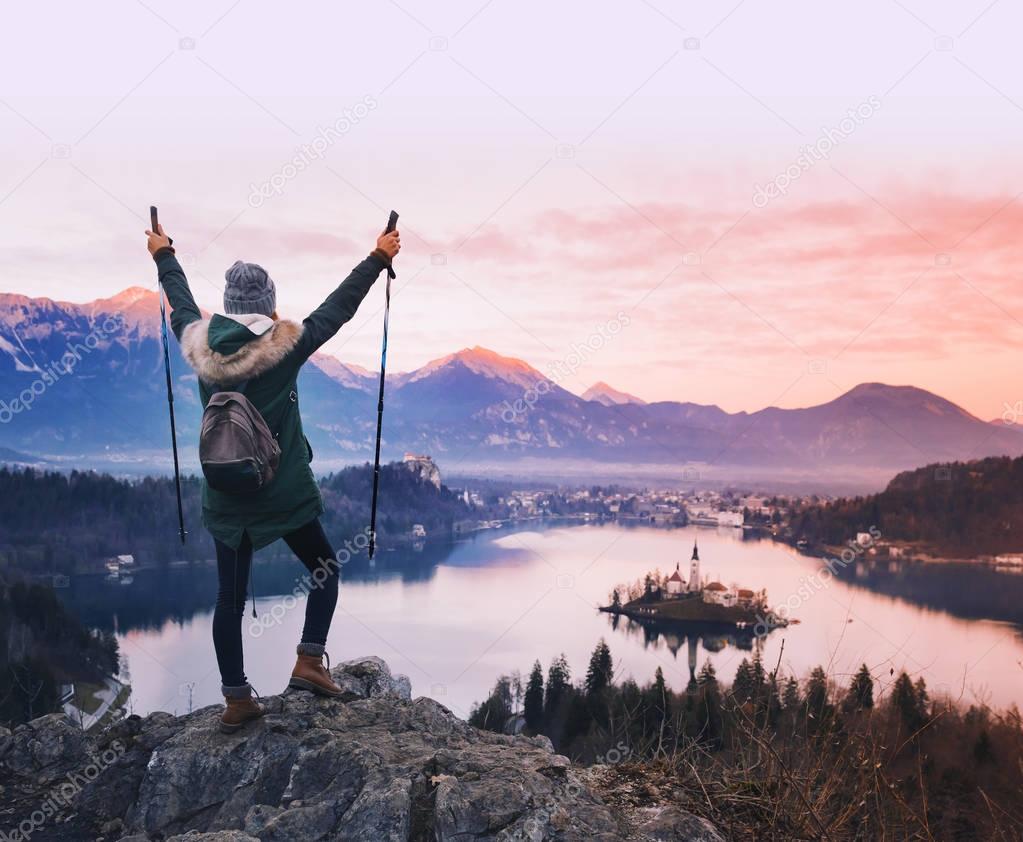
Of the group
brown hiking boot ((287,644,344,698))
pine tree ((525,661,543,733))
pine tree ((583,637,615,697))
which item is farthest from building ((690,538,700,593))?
brown hiking boot ((287,644,344,698))

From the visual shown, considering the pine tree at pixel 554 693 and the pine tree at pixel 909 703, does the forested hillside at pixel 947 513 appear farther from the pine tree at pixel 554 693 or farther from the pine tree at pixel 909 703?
the pine tree at pixel 554 693

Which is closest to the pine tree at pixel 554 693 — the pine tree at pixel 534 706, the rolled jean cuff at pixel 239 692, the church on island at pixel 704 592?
the pine tree at pixel 534 706

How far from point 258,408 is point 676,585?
7225 centimetres

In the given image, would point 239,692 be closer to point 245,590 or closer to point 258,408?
point 245,590

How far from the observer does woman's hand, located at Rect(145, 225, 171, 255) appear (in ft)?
11.3

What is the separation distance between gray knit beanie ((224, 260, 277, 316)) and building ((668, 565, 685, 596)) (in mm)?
71050

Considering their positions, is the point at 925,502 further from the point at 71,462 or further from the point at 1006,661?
the point at 71,462

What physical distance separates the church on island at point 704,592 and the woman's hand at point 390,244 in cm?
6619

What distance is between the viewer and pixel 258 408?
3041mm

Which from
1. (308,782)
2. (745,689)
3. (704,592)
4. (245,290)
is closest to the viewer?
(308,782)

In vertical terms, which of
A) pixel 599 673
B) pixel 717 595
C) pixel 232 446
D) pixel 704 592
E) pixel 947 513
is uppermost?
pixel 232 446

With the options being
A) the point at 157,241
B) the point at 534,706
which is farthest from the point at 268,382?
the point at 534,706

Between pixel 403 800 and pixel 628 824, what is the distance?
682 millimetres

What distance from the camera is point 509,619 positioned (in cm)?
6469
